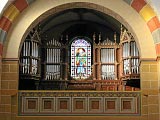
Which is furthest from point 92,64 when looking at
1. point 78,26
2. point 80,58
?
point 78,26

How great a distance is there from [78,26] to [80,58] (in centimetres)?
167

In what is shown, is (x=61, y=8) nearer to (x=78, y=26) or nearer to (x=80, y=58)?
(x=80, y=58)

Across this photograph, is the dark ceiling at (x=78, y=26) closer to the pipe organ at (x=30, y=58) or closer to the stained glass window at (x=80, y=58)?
the stained glass window at (x=80, y=58)

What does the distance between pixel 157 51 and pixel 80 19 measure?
21.4ft

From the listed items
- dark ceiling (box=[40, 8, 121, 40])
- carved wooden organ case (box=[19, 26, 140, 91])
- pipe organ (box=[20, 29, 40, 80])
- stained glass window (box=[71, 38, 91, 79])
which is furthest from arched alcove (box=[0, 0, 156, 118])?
stained glass window (box=[71, 38, 91, 79])

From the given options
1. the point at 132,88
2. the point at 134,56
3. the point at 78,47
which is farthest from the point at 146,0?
the point at 78,47

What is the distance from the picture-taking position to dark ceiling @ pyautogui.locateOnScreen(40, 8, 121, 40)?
21.2 metres

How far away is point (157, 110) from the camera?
15844 mm

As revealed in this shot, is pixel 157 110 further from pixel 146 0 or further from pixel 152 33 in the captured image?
pixel 146 0

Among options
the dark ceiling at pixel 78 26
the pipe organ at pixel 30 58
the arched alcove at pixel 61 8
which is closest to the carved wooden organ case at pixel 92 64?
the pipe organ at pixel 30 58

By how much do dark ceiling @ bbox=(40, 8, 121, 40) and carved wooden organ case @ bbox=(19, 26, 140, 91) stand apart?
80cm

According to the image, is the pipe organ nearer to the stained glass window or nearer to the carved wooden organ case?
the carved wooden organ case

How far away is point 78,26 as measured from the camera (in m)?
21.9

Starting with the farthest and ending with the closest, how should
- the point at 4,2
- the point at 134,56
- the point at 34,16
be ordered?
the point at 134,56
the point at 34,16
the point at 4,2
